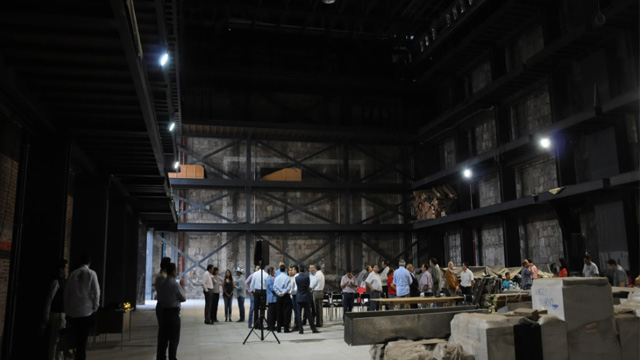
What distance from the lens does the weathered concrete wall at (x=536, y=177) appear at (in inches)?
763

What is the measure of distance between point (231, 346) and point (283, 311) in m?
2.68

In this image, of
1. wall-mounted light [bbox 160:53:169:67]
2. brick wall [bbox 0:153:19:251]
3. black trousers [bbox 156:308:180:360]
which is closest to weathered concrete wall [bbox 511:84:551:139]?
wall-mounted light [bbox 160:53:169:67]

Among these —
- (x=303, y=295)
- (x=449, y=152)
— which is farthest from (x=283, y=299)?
(x=449, y=152)

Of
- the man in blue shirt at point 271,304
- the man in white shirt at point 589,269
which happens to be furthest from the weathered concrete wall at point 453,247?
the man in blue shirt at point 271,304

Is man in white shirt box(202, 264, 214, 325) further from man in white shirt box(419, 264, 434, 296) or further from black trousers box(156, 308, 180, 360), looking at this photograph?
black trousers box(156, 308, 180, 360)

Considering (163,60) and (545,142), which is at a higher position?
(545,142)

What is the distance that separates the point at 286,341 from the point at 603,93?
490 inches

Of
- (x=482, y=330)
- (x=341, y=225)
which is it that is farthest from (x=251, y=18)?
(x=482, y=330)

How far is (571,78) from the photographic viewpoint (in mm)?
18000

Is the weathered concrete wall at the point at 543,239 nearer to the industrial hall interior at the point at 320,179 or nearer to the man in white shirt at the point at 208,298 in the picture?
the industrial hall interior at the point at 320,179

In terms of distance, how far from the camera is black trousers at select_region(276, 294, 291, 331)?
1241cm

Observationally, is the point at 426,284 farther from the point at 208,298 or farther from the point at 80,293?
the point at 80,293

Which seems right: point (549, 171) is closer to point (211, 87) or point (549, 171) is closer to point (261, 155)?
point (261, 155)

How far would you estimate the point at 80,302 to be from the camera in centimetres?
729
